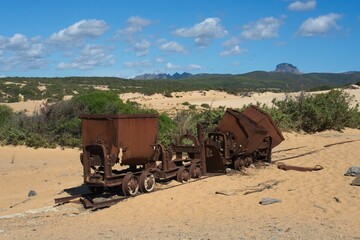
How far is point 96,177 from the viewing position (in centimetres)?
921

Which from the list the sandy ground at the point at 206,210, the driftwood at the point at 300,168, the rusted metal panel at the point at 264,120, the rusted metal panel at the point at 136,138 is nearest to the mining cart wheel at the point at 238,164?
the sandy ground at the point at 206,210

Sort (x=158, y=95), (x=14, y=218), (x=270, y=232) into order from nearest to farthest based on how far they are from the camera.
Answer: (x=270, y=232) < (x=14, y=218) < (x=158, y=95)

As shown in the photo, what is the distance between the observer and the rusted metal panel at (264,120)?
12906 mm

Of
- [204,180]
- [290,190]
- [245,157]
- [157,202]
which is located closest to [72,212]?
[157,202]

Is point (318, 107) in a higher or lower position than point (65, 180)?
higher

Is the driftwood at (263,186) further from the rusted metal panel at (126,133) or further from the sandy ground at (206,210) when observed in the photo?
the rusted metal panel at (126,133)

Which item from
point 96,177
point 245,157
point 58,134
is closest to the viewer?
point 96,177

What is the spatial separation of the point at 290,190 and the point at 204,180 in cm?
198

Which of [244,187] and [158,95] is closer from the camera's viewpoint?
[244,187]

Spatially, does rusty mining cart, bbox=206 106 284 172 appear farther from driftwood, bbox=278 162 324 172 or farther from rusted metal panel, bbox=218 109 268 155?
driftwood, bbox=278 162 324 172

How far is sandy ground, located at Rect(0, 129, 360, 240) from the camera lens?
7105 millimetres

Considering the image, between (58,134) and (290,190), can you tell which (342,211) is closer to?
(290,190)

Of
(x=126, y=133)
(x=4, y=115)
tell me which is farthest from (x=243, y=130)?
(x=4, y=115)

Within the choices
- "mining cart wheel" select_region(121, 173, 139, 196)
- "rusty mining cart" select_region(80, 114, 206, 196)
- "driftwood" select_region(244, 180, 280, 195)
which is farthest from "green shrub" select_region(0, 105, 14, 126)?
"driftwood" select_region(244, 180, 280, 195)
